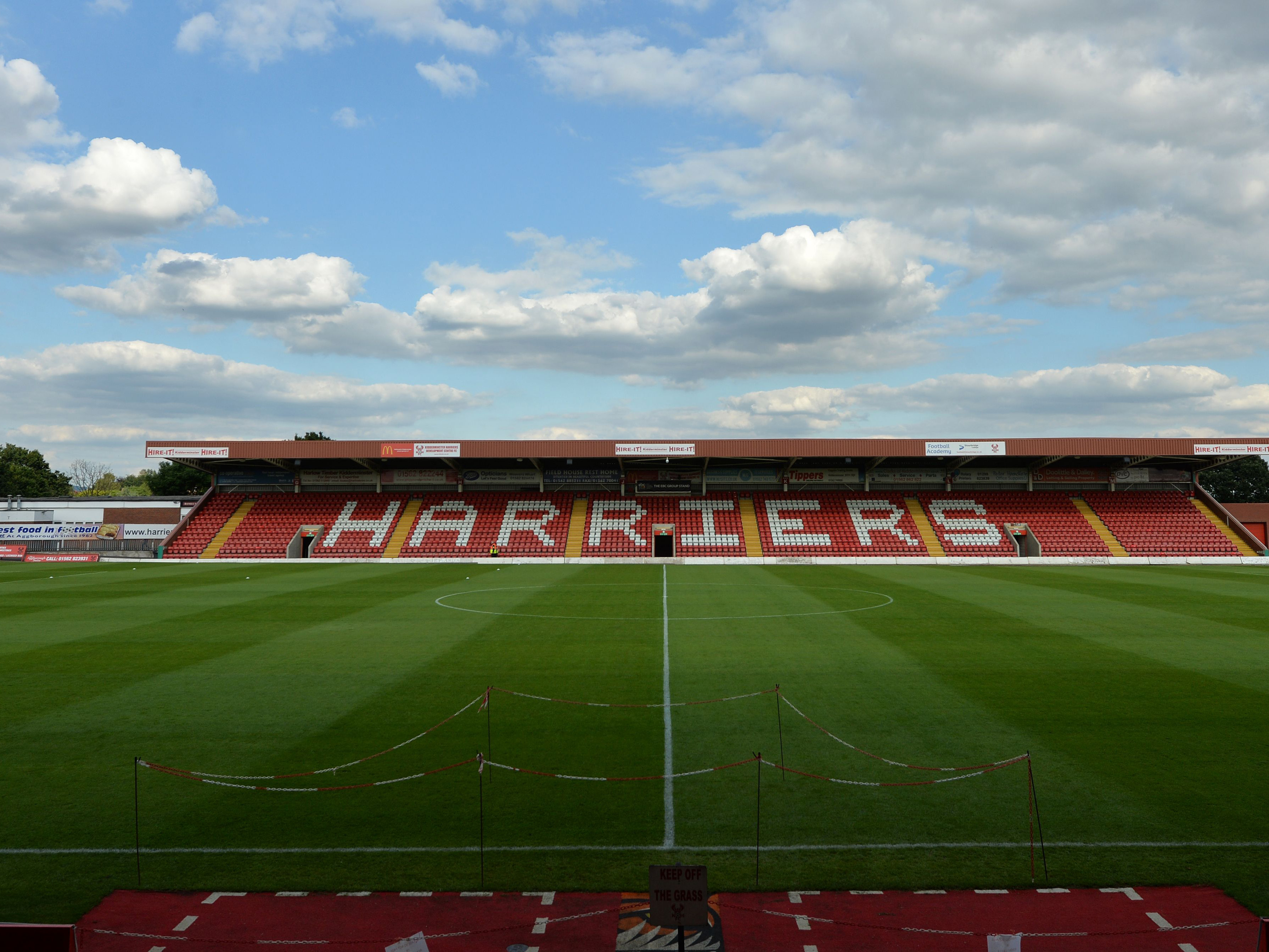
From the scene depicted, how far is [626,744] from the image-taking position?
11875 millimetres

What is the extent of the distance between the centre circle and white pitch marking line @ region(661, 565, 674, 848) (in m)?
1.11

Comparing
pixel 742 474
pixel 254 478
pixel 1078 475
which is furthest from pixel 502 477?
pixel 1078 475

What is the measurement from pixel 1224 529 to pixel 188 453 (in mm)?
70990

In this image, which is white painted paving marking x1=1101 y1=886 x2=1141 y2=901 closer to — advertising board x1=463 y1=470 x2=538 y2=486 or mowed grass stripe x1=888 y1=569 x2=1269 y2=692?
mowed grass stripe x1=888 y1=569 x2=1269 y2=692

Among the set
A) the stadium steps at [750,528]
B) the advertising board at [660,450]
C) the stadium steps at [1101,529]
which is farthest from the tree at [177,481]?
the stadium steps at [1101,529]

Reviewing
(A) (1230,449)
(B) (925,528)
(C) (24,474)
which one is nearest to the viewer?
(A) (1230,449)

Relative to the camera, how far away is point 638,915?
6977 mm

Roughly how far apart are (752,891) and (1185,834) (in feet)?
17.4

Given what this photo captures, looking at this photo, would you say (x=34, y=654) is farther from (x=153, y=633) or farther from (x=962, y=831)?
(x=962, y=831)

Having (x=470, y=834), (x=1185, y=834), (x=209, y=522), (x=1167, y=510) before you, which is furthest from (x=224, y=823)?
(x=1167, y=510)

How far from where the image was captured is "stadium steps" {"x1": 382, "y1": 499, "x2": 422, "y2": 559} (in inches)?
1937

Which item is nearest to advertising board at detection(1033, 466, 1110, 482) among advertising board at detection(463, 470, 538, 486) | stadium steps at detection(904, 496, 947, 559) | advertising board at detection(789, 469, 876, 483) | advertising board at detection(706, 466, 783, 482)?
stadium steps at detection(904, 496, 947, 559)

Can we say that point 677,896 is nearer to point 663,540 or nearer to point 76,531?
point 663,540

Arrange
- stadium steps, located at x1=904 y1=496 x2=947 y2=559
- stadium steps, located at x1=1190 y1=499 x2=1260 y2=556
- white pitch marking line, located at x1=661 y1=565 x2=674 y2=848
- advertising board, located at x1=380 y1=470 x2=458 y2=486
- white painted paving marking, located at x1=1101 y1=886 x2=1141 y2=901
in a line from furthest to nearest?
advertising board, located at x1=380 y1=470 x2=458 y2=486 < stadium steps, located at x1=904 y1=496 x2=947 y2=559 < stadium steps, located at x1=1190 y1=499 x2=1260 y2=556 < white pitch marking line, located at x1=661 y1=565 x2=674 y2=848 < white painted paving marking, located at x1=1101 y1=886 x2=1141 y2=901
